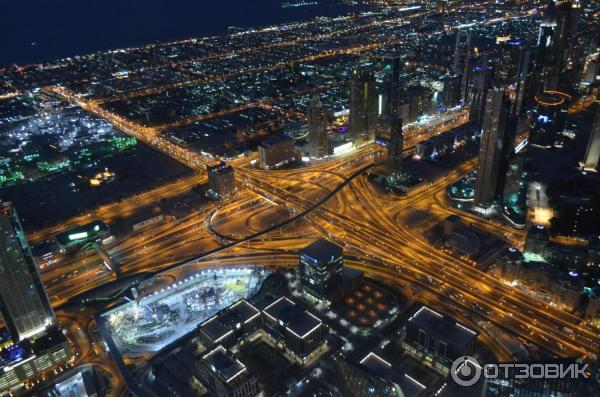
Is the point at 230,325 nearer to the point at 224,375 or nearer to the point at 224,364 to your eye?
the point at 224,364

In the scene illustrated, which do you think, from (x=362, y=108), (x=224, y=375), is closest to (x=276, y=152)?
(x=362, y=108)

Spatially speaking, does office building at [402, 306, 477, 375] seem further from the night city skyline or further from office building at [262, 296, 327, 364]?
office building at [262, 296, 327, 364]

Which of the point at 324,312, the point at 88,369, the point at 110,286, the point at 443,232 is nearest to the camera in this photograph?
the point at 88,369

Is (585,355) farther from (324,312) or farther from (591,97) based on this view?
(591,97)

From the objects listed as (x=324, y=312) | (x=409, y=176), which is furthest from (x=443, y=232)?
(x=324, y=312)

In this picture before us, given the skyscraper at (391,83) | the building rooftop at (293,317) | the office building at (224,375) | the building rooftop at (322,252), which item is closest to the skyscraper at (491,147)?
the building rooftop at (322,252)

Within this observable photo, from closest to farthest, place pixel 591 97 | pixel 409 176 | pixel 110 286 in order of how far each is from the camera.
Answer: pixel 110 286 < pixel 409 176 < pixel 591 97
